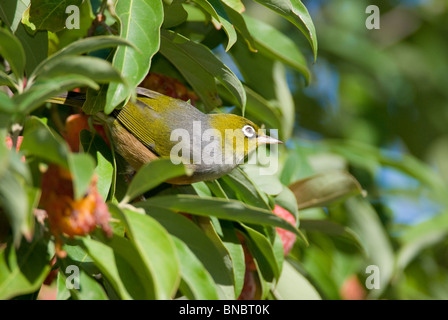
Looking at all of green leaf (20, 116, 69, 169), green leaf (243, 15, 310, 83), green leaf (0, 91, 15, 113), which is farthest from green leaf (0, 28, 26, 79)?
green leaf (243, 15, 310, 83)

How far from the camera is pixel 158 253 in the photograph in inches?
73.7

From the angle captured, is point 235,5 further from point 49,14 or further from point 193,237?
point 193,237

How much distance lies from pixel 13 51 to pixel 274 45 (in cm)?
171

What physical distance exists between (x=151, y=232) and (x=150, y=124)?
1407 millimetres

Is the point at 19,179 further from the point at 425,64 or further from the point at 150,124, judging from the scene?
the point at 425,64

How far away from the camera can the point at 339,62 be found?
6668mm

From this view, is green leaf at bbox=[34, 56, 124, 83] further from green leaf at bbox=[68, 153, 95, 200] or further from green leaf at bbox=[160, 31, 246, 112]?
green leaf at bbox=[160, 31, 246, 112]

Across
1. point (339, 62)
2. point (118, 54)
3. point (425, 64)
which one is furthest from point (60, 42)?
A: point (425, 64)

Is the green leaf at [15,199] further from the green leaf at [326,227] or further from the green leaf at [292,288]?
the green leaf at [326,227]

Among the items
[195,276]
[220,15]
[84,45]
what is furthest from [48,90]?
[220,15]

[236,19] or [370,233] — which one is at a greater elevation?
[236,19]

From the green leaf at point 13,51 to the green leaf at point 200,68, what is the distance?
0.80 metres

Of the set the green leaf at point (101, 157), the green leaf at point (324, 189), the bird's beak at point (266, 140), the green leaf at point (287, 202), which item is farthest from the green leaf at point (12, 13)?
the green leaf at point (324, 189)

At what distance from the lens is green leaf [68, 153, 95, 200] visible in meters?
1.55
